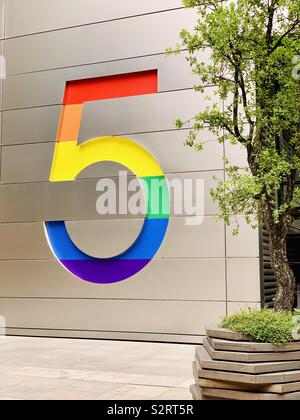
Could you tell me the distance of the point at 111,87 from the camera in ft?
42.4

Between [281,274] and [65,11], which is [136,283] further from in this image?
[65,11]

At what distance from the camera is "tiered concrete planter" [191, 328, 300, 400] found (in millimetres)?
4918

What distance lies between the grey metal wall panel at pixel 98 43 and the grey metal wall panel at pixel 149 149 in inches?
90.6

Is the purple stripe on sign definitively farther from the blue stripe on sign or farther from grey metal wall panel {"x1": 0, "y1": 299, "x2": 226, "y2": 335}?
grey metal wall panel {"x1": 0, "y1": 299, "x2": 226, "y2": 335}

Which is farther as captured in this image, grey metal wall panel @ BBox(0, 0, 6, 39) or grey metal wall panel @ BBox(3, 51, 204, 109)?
grey metal wall panel @ BBox(0, 0, 6, 39)

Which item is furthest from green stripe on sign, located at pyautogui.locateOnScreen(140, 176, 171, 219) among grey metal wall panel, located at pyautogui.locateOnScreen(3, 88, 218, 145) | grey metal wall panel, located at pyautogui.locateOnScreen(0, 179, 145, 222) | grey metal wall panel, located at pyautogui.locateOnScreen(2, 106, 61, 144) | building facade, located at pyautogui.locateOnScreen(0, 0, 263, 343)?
grey metal wall panel, located at pyautogui.locateOnScreen(2, 106, 61, 144)

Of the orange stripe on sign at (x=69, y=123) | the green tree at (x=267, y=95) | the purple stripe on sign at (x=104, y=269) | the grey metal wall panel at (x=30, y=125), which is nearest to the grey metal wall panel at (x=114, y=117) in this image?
the grey metal wall panel at (x=30, y=125)

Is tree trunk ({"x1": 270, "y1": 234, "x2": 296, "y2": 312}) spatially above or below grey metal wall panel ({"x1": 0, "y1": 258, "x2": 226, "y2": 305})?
above

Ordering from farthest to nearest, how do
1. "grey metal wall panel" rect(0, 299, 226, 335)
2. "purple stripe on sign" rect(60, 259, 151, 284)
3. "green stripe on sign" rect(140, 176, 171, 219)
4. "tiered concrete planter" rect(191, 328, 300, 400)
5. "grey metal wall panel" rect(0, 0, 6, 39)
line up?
"grey metal wall panel" rect(0, 0, 6, 39), "purple stripe on sign" rect(60, 259, 151, 284), "green stripe on sign" rect(140, 176, 171, 219), "grey metal wall panel" rect(0, 299, 226, 335), "tiered concrete planter" rect(191, 328, 300, 400)

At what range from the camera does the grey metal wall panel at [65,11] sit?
1282cm

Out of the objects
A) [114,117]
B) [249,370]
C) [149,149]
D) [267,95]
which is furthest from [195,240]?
[249,370]

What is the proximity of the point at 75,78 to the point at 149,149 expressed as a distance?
3030mm

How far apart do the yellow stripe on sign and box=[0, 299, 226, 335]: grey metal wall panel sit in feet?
10.8

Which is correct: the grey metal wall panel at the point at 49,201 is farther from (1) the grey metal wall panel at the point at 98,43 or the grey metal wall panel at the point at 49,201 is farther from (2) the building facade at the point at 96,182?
(1) the grey metal wall panel at the point at 98,43
